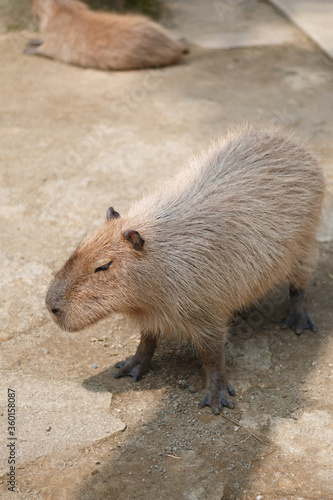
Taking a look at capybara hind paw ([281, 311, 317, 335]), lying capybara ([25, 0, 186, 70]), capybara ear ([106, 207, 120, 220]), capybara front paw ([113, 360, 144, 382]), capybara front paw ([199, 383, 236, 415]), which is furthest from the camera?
lying capybara ([25, 0, 186, 70])

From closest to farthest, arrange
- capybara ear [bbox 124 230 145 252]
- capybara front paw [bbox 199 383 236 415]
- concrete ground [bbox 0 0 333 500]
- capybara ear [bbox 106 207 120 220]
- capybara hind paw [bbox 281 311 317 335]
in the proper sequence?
concrete ground [bbox 0 0 333 500], capybara ear [bbox 124 230 145 252], capybara front paw [bbox 199 383 236 415], capybara ear [bbox 106 207 120 220], capybara hind paw [bbox 281 311 317 335]

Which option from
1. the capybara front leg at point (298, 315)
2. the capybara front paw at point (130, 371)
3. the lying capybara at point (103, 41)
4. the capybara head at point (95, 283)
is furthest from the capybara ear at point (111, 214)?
the lying capybara at point (103, 41)

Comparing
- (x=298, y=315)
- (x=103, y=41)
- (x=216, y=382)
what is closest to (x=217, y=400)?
(x=216, y=382)

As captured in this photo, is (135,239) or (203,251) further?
(203,251)

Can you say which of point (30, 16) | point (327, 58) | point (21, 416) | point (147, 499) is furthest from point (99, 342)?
point (30, 16)

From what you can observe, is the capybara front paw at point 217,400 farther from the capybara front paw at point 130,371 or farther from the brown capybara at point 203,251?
the capybara front paw at point 130,371

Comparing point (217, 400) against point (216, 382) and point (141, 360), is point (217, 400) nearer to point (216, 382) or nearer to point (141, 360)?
point (216, 382)

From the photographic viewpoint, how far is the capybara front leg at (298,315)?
375 centimetres

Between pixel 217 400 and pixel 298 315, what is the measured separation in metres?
0.94

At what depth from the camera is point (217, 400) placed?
10.4 feet

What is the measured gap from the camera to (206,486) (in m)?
Result: 2.66

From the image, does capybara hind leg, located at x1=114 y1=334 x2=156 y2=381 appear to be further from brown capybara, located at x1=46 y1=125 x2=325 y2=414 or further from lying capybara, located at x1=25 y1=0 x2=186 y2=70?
lying capybara, located at x1=25 y1=0 x2=186 y2=70

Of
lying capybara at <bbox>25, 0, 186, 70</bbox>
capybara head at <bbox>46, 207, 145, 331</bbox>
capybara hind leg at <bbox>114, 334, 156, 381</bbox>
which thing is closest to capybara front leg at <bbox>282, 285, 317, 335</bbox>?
capybara hind leg at <bbox>114, 334, 156, 381</bbox>

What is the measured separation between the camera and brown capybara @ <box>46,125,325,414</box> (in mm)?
3008
